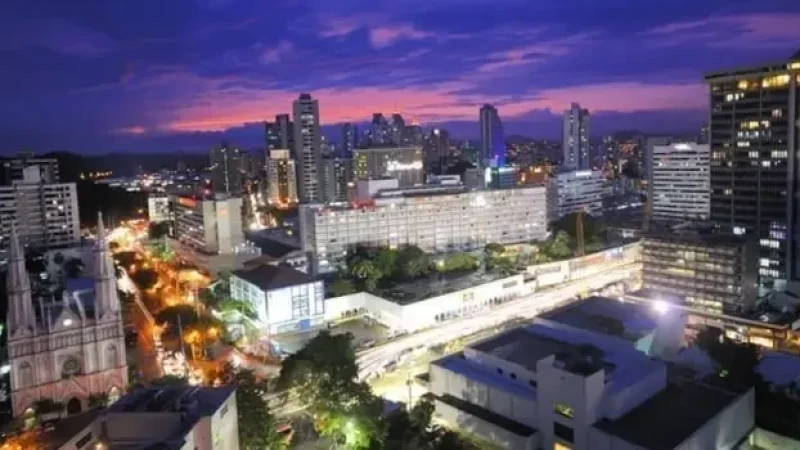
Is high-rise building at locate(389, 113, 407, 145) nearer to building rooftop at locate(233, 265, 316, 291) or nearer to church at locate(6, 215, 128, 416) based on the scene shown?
building rooftop at locate(233, 265, 316, 291)

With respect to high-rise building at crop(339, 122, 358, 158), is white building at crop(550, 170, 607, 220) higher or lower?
lower

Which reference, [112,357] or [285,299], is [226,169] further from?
[112,357]

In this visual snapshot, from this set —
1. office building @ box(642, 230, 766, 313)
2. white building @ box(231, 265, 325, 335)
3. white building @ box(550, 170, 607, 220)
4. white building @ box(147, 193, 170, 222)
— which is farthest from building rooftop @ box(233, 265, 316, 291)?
white building @ box(550, 170, 607, 220)

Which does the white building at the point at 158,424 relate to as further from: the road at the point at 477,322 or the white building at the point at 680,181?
the white building at the point at 680,181

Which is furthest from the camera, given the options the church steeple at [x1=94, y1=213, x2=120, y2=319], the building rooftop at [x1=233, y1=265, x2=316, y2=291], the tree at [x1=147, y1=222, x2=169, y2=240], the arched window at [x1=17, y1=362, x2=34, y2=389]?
the tree at [x1=147, y1=222, x2=169, y2=240]

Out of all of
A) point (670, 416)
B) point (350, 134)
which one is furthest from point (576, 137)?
point (670, 416)

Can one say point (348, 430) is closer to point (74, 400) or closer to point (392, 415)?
point (392, 415)
